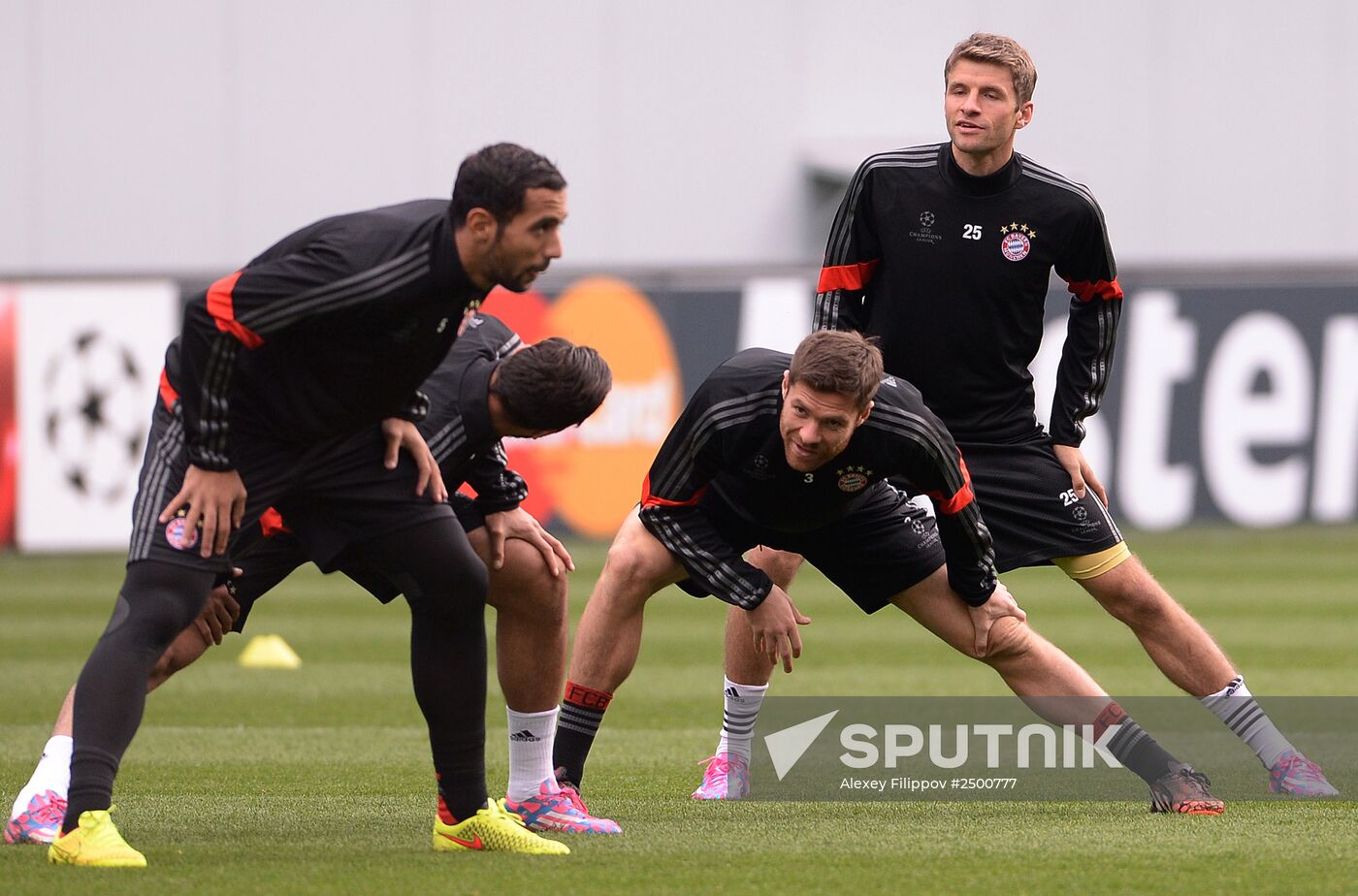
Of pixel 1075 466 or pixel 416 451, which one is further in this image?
pixel 1075 466

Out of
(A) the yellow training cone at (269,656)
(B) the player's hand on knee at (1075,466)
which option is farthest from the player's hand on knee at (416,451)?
(A) the yellow training cone at (269,656)

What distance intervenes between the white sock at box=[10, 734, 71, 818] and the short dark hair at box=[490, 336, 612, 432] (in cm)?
158

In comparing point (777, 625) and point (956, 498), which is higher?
point (956, 498)

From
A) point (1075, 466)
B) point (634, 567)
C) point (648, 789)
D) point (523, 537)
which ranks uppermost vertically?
point (1075, 466)

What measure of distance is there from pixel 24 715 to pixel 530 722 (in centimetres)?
370

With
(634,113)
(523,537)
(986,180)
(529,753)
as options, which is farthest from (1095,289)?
(634,113)

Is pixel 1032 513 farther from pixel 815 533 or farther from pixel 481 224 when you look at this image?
pixel 481 224

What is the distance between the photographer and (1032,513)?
595 centimetres

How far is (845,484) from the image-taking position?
5418mm

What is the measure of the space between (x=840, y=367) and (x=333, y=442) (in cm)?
132

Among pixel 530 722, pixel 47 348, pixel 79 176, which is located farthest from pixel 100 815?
pixel 79 176

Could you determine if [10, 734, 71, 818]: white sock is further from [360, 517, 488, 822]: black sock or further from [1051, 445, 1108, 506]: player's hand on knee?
[1051, 445, 1108, 506]: player's hand on knee

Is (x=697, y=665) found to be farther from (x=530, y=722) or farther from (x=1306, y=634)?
(x=530, y=722)

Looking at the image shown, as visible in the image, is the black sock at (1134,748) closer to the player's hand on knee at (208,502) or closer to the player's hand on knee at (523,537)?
the player's hand on knee at (523,537)
